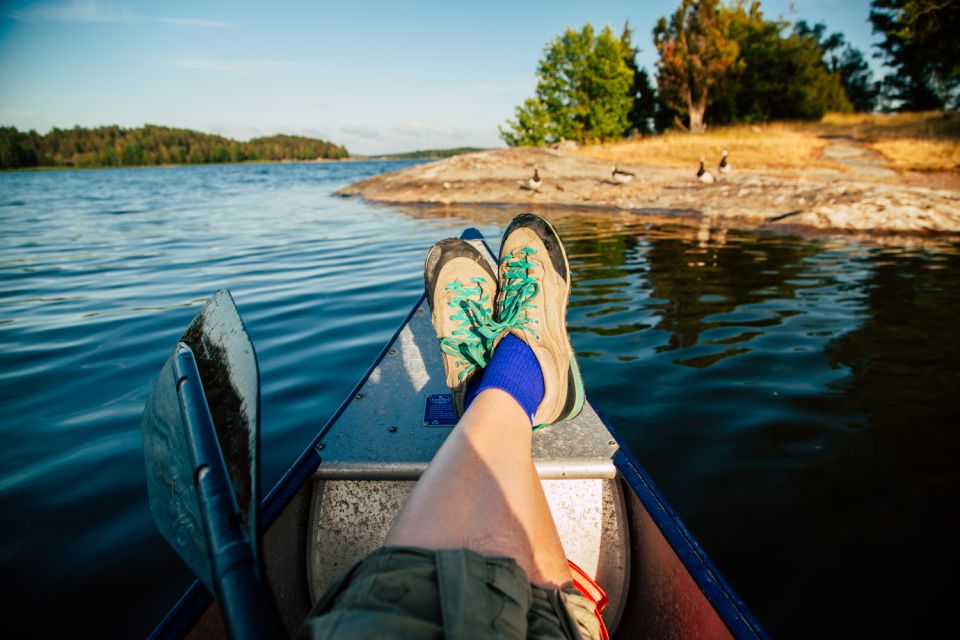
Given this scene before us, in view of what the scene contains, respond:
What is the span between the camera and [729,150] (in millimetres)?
18406

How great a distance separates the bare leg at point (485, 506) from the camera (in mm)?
1024

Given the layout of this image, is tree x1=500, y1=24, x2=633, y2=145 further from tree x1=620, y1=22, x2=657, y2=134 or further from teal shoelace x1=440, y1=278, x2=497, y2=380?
teal shoelace x1=440, y1=278, x2=497, y2=380

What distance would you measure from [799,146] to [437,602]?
2372cm

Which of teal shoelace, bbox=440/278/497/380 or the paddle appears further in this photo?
teal shoelace, bbox=440/278/497/380

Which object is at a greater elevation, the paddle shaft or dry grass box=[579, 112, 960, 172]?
dry grass box=[579, 112, 960, 172]

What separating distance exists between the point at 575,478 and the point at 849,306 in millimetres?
4344

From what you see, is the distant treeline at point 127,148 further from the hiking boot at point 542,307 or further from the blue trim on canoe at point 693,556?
the blue trim on canoe at point 693,556

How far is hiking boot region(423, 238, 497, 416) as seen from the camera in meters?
2.17

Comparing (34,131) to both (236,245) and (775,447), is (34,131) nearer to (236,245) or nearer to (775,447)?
(236,245)

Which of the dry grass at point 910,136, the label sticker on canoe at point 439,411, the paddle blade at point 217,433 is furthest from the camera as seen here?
the dry grass at point 910,136

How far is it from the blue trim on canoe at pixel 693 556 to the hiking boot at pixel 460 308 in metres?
0.76

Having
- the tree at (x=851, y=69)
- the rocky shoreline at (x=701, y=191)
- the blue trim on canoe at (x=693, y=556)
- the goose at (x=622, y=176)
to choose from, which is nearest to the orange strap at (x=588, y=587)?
the blue trim on canoe at (x=693, y=556)

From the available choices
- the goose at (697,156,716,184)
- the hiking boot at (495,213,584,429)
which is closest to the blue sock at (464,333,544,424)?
the hiking boot at (495,213,584,429)

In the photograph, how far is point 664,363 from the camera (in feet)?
11.1
